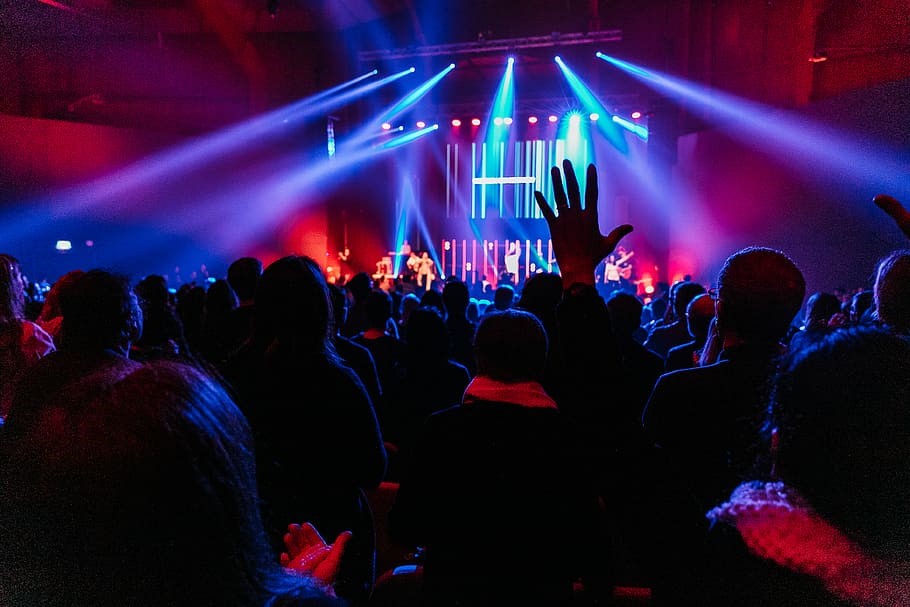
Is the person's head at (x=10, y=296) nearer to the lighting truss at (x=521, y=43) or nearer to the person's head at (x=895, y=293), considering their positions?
the person's head at (x=895, y=293)

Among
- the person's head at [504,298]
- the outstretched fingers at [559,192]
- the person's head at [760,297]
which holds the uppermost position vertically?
the outstretched fingers at [559,192]

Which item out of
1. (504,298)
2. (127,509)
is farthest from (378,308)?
(127,509)

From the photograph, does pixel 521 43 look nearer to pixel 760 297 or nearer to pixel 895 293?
pixel 895 293

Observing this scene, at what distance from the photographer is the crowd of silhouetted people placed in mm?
670

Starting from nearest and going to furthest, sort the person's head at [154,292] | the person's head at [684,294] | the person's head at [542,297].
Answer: the person's head at [542,297] < the person's head at [154,292] < the person's head at [684,294]

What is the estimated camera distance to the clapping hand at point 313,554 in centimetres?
101

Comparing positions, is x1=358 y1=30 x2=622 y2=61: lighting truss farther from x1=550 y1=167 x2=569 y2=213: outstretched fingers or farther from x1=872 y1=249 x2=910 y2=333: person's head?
x1=550 y1=167 x2=569 y2=213: outstretched fingers

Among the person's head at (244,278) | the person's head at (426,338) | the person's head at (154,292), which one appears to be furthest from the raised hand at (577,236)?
the person's head at (154,292)

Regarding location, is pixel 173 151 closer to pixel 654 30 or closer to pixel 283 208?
pixel 283 208

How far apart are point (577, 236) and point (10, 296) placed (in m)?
2.71

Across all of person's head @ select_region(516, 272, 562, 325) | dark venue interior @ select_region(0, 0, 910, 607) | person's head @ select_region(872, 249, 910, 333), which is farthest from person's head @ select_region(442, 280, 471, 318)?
person's head @ select_region(872, 249, 910, 333)

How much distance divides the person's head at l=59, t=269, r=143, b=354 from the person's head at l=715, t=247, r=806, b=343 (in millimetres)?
2123

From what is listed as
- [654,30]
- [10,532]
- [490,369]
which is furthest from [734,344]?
[654,30]

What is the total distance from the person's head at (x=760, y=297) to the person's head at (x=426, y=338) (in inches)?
67.1
